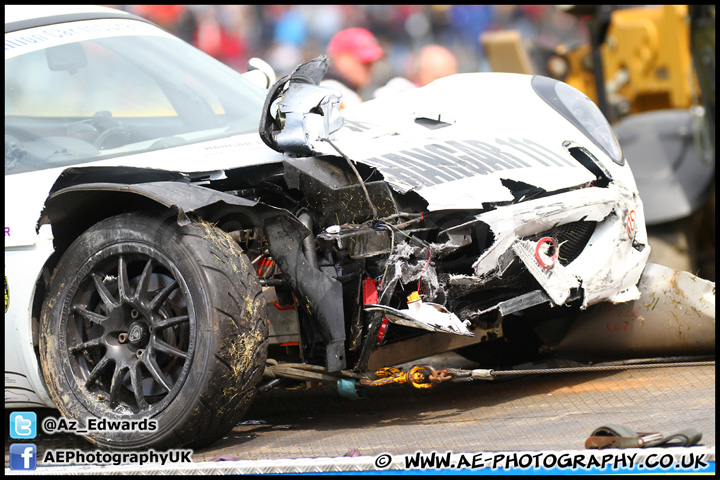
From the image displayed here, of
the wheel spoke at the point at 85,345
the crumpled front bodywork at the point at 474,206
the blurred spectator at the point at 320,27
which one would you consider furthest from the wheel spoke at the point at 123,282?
the blurred spectator at the point at 320,27

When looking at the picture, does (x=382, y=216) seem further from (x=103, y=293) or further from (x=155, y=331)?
(x=103, y=293)

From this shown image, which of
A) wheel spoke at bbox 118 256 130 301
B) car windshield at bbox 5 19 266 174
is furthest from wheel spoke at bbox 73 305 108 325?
car windshield at bbox 5 19 266 174

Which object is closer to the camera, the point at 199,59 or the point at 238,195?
the point at 238,195

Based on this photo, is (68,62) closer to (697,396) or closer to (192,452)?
(192,452)

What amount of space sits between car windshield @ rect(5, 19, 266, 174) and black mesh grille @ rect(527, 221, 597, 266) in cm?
162

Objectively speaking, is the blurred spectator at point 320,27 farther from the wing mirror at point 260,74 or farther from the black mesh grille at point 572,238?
the black mesh grille at point 572,238

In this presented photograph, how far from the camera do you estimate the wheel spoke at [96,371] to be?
4051 millimetres

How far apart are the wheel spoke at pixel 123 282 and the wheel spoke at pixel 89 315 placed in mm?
145

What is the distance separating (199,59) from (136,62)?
47 cm

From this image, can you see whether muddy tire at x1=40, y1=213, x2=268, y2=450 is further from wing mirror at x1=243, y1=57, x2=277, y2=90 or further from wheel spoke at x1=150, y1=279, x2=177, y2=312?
wing mirror at x1=243, y1=57, x2=277, y2=90

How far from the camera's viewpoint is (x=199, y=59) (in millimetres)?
5805

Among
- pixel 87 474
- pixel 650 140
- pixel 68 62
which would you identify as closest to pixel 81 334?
pixel 87 474

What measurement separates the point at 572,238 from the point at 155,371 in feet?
6.44

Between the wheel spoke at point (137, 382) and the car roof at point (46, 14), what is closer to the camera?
the wheel spoke at point (137, 382)
